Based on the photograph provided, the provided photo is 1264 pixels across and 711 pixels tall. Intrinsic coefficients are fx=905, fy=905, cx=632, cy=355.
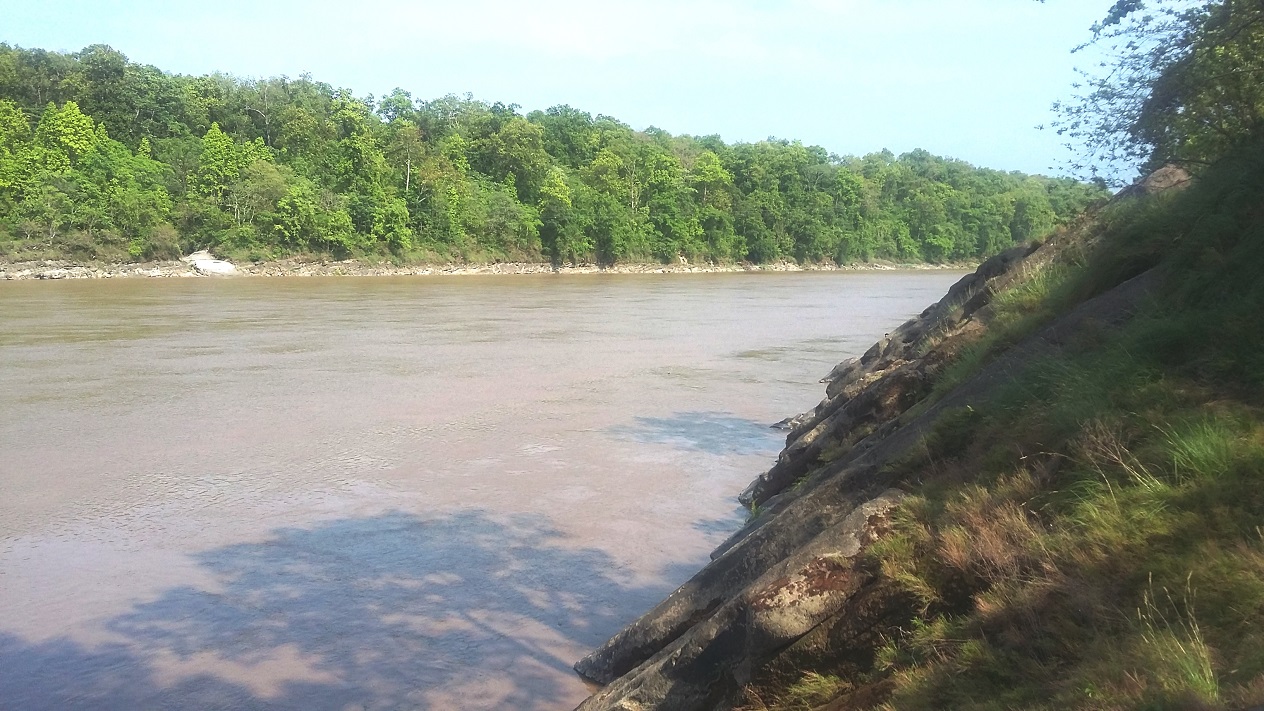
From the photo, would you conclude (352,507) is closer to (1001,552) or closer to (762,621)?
(762,621)

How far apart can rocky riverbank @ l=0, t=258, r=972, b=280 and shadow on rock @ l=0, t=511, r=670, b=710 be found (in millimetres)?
57803

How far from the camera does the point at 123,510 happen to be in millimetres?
10492

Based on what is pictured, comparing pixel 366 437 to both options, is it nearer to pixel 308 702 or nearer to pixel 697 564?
pixel 697 564

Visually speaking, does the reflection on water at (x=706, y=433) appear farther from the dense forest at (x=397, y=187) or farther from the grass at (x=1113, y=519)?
the dense forest at (x=397, y=187)

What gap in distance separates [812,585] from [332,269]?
68.3 meters

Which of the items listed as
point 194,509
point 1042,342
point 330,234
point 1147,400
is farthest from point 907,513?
point 330,234

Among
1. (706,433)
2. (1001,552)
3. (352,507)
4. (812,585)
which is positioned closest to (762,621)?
(812,585)

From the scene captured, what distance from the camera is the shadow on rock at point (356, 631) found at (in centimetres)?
637

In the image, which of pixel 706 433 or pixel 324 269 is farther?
pixel 324 269

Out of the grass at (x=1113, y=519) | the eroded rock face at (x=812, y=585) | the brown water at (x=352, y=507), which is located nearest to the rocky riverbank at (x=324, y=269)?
the brown water at (x=352, y=507)

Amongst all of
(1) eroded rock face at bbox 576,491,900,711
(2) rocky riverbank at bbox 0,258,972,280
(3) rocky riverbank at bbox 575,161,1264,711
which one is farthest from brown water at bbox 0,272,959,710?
(2) rocky riverbank at bbox 0,258,972,280

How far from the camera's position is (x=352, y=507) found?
10641 millimetres

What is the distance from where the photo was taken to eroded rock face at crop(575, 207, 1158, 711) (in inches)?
177

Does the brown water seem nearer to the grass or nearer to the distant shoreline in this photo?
the grass
